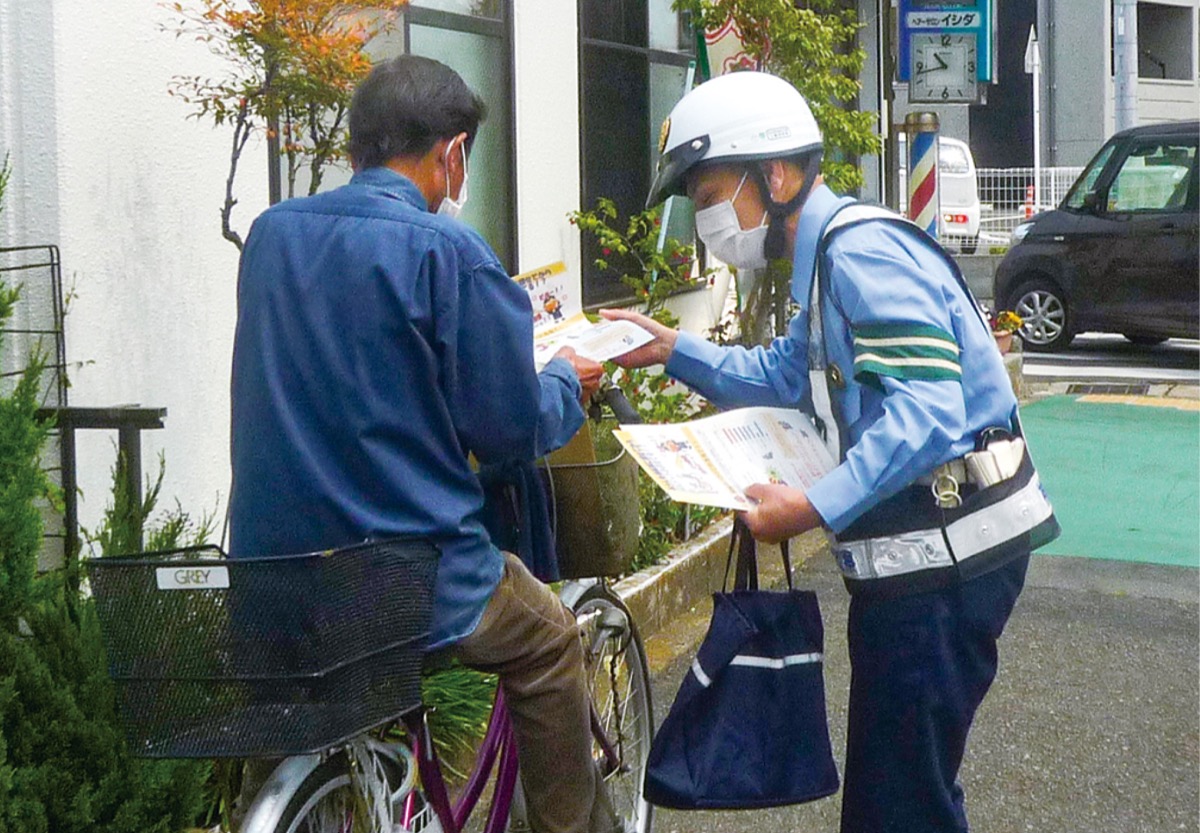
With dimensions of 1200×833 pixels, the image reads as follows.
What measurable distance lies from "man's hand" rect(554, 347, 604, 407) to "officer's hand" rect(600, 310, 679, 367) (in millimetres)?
303

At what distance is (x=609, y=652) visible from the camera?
13.4 feet

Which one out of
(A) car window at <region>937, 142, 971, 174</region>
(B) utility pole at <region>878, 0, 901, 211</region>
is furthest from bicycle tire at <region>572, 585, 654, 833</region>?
(A) car window at <region>937, 142, 971, 174</region>

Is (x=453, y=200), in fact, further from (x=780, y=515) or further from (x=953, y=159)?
(x=953, y=159)

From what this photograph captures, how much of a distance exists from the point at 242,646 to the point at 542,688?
79 centimetres

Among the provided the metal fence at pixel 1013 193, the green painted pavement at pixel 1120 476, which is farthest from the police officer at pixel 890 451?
the metal fence at pixel 1013 193

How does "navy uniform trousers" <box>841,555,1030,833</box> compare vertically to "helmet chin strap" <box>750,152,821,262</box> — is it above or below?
below

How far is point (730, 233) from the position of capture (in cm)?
329

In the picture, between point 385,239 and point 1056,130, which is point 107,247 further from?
point 1056,130

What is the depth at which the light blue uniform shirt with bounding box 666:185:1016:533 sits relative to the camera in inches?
114

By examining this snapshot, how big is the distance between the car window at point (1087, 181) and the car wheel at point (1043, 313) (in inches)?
30.8

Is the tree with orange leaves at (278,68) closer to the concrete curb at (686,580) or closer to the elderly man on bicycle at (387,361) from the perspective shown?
the elderly man on bicycle at (387,361)

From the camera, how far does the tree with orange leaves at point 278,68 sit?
15.3 feet

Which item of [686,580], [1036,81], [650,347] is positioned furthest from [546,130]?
[1036,81]

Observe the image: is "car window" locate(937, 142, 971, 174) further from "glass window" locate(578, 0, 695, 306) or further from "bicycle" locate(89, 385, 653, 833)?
"bicycle" locate(89, 385, 653, 833)
